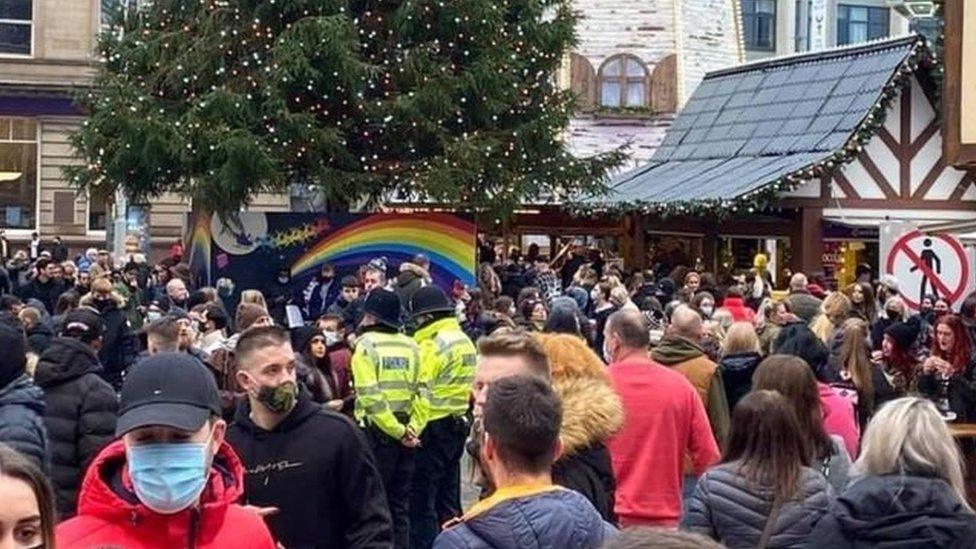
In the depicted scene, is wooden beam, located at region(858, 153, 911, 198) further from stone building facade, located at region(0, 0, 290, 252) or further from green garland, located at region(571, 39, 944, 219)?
stone building facade, located at region(0, 0, 290, 252)

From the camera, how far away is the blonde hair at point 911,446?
5156 mm

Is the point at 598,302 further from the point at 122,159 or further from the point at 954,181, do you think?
the point at 954,181

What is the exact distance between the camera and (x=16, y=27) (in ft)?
141

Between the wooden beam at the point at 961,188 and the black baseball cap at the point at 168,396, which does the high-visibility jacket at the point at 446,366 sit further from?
the wooden beam at the point at 961,188

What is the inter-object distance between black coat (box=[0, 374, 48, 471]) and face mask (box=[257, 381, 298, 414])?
51.8 inches

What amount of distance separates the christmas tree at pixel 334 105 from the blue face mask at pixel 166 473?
66.0 feet

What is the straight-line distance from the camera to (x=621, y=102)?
4388 centimetres

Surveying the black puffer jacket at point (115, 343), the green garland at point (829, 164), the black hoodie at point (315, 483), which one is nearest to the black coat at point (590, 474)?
the black hoodie at point (315, 483)

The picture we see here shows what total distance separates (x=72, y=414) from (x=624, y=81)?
37.2 meters

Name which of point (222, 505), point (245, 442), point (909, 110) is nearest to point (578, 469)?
point (245, 442)

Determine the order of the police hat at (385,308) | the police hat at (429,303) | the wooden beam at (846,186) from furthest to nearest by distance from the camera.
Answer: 1. the wooden beam at (846,186)
2. the police hat at (429,303)
3. the police hat at (385,308)

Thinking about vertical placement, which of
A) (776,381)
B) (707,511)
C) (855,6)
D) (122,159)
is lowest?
(707,511)

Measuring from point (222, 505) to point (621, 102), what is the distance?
40069 mm

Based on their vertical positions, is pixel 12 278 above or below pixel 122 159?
below
